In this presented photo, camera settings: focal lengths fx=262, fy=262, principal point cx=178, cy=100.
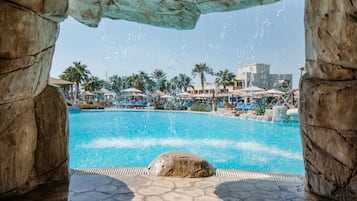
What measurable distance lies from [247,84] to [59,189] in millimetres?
33796

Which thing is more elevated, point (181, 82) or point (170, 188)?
point (181, 82)

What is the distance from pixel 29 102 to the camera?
3738mm

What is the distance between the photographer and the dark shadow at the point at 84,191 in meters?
3.52

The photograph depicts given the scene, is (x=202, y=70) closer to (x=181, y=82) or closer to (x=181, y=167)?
(x=181, y=82)

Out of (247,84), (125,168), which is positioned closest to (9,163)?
Answer: (125,168)

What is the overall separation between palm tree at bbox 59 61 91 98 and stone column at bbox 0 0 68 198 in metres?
32.4

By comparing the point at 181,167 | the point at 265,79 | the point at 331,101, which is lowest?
the point at 181,167

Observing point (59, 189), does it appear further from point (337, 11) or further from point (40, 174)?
point (337, 11)

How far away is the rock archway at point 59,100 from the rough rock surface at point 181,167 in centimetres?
166

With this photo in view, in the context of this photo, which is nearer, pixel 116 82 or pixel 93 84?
pixel 93 84

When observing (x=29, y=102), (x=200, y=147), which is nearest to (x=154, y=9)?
(x=29, y=102)

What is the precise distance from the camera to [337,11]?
311 centimetres

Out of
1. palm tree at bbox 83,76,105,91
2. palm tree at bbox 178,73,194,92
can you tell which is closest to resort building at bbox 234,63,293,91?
palm tree at bbox 178,73,194,92

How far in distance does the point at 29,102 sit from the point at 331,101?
4.08 metres
